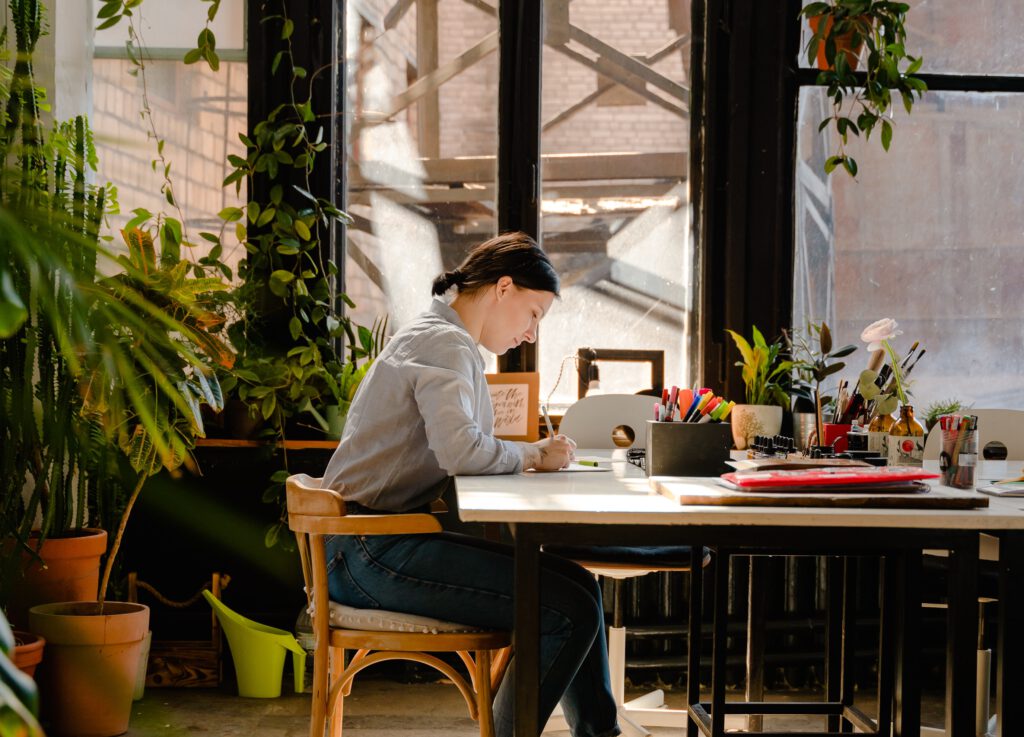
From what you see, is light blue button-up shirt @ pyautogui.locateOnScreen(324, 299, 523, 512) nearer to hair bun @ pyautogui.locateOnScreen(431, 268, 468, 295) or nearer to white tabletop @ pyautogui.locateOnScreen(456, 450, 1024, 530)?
hair bun @ pyautogui.locateOnScreen(431, 268, 468, 295)

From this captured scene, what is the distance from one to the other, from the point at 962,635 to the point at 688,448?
0.60 meters

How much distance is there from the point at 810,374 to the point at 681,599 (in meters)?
0.91

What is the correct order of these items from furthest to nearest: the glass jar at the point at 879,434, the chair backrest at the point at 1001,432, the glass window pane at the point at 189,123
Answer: the glass window pane at the point at 189,123, the chair backrest at the point at 1001,432, the glass jar at the point at 879,434

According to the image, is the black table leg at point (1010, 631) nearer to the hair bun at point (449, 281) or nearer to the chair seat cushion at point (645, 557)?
the chair seat cushion at point (645, 557)

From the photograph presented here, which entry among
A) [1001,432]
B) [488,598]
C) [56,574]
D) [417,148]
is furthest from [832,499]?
[417,148]

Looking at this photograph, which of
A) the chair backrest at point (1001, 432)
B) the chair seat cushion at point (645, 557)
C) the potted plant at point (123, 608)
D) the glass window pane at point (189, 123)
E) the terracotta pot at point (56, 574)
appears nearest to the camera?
the chair seat cushion at point (645, 557)

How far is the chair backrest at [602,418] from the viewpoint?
10.3 ft

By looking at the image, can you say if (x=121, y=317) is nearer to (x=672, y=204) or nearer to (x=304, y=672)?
(x=304, y=672)

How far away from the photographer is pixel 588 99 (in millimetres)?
3740

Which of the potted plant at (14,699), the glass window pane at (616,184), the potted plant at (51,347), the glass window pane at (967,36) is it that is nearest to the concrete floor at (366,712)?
the potted plant at (51,347)

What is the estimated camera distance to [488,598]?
6.19 feet

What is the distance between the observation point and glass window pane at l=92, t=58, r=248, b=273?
3.57 metres

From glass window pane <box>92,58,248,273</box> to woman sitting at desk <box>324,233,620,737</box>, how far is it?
65.3 inches

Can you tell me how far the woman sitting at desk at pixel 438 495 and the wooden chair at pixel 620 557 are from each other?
469 mm
